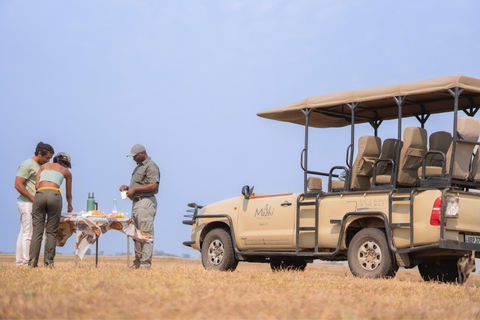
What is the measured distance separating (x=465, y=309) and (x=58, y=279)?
4760 millimetres

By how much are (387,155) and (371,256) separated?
1931 mm

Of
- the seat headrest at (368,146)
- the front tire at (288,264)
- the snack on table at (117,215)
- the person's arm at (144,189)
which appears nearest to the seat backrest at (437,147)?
the seat headrest at (368,146)

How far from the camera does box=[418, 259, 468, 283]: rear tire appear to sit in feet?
39.7

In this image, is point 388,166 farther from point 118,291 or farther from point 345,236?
point 118,291

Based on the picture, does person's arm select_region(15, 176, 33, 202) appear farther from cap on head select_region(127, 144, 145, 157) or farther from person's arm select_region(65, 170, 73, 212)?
cap on head select_region(127, 144, 145, 157)

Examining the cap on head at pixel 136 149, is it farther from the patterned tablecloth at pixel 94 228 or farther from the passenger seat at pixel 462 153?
the passenger seat at pixel 462 153

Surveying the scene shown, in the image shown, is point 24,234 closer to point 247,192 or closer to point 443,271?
point 247,192

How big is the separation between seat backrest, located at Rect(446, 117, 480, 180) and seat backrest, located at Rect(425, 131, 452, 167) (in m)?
0.61

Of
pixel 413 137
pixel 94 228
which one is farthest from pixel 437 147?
pixel 94 228

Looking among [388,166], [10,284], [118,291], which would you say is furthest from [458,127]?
[10,284]

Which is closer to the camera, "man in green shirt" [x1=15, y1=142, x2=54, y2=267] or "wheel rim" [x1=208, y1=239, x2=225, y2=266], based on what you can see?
"man in green shirt" [x1=15, y1=142, x2=54, y2=267]

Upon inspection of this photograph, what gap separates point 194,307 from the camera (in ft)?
20.1

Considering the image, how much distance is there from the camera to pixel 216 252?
44.3ft

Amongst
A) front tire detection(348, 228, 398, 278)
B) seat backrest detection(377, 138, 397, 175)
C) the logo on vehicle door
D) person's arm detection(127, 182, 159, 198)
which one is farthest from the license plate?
person's arm detection(127, 182, 159, 198)
